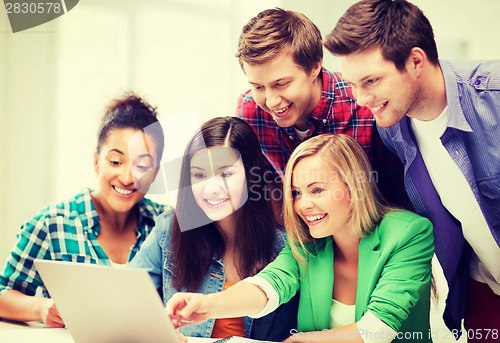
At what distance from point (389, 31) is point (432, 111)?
28 centimetres

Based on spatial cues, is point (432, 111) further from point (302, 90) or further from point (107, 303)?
point (107, 303)

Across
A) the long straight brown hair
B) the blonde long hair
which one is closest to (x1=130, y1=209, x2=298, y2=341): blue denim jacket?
the long straight brown hair

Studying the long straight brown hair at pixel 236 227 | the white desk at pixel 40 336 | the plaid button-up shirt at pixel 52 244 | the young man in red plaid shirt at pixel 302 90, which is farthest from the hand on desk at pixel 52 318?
the young man in red plaid shirt at pixel 302 90

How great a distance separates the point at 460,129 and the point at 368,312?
1.95ft

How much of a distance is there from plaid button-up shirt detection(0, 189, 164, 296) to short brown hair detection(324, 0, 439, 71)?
4.03 ft

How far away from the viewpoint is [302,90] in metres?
1.71

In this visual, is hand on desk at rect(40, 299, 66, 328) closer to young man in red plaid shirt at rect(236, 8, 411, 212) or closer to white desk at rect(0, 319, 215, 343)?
white desk at rect(0, 319, 215, 343)

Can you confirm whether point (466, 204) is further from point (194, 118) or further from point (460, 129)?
point (194, 118)

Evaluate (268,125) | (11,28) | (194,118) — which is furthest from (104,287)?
(11,28)

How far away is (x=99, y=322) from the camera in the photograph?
1.33 meters

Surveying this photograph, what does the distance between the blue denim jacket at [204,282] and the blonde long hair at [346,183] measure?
0.15 meters

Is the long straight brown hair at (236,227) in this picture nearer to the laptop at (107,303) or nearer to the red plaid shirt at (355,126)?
the red plaid shirt at (355,126)

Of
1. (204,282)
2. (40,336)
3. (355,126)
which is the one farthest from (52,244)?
(355,126)

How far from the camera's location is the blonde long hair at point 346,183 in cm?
164
